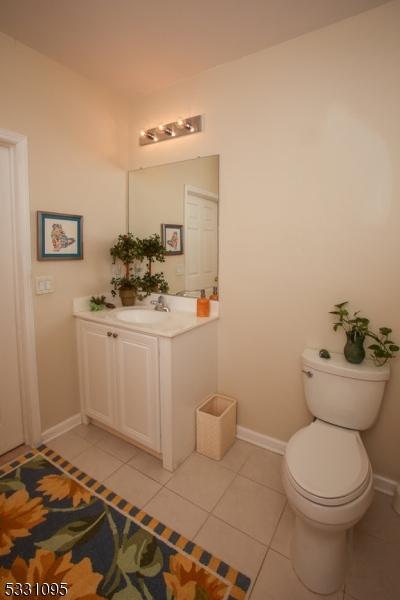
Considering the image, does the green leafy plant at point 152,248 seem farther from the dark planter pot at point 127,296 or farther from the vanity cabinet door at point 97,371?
the vanity cabinet door at point 97,371

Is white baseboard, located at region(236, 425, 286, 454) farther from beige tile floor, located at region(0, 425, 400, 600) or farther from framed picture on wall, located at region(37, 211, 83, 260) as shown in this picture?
framed picture on wall, located at region(37, 211, 83, 260)

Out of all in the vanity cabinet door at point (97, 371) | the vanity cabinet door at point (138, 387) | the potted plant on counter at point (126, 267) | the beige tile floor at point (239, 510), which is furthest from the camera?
the potted plant on counter at point (126, 267)

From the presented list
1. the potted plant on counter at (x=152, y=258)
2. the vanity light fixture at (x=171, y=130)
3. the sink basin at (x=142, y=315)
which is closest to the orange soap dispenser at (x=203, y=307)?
the sink basin at (x=142, y=315)

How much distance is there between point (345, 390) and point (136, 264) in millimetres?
1793

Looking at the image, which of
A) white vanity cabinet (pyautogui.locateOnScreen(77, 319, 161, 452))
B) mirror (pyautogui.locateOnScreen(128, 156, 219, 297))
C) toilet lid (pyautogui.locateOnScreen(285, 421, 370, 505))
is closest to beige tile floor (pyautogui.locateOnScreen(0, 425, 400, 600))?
white vanity cabinet (pyautogui.locateOnScreen(77, 319, 161, 452))

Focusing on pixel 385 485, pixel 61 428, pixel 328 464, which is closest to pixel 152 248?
pixel 61 428

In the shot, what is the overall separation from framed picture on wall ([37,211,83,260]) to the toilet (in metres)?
1.74

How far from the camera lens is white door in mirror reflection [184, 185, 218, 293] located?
2082mm

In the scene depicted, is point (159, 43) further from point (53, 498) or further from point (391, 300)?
point (53, 498)

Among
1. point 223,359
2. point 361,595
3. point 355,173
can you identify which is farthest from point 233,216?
point 361,595

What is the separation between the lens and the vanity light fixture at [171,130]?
2.06 m

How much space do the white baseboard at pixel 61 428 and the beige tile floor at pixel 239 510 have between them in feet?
0.15

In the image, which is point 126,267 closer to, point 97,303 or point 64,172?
point 97,303

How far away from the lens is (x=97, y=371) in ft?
6.89
